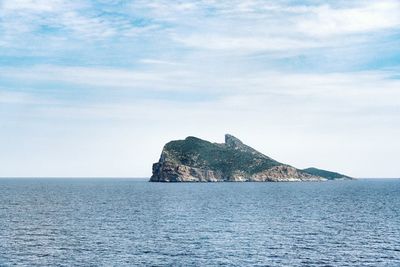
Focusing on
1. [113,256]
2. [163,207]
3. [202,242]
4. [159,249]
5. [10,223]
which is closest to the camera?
[113,256]

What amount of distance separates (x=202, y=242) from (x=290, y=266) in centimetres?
2311

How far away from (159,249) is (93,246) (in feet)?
41.0

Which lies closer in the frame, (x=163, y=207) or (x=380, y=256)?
(x=380, y=256)

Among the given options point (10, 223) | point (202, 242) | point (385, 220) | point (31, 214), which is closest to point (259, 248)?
point (202, 242)

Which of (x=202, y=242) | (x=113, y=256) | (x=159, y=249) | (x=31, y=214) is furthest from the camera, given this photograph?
(x=31, y=214)

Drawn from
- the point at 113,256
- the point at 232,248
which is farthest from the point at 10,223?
the point at 232,248

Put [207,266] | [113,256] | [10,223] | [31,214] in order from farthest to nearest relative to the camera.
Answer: [31,214], [10,223], [113,256], [207,266]

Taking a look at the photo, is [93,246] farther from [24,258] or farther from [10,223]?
[10,223]

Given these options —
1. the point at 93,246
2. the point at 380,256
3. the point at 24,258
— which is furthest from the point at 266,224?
the point at 24,258

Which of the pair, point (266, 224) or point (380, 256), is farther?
point (266, 224)

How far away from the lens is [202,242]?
90.8 metres

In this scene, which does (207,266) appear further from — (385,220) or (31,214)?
(31,214)

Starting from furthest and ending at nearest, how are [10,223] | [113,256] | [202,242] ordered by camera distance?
1. [10,223]
2. [202,242]
3. [113,256]

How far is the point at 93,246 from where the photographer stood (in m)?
85.9
